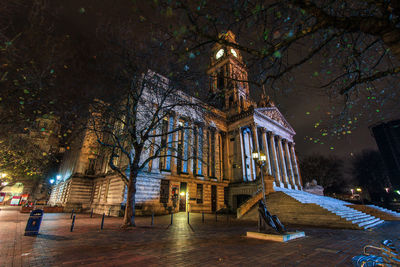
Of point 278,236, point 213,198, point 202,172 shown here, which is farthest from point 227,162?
point 278,236

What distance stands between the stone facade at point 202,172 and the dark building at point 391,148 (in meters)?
31.5

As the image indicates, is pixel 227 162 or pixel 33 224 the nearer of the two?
pixel 33 224

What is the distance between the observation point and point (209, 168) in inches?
1125

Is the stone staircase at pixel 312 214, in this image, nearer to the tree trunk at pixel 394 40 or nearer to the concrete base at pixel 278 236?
the concrete base at pixel 278 236

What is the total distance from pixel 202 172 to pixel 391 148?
54.9m

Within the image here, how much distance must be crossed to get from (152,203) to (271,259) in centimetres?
1803

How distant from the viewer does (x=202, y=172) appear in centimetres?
2781

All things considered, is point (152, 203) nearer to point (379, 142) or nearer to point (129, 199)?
point (129, 199)

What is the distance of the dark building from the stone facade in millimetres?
31479

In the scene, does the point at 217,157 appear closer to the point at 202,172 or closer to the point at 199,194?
the point at 202,172

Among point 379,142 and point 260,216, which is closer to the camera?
point 260,216

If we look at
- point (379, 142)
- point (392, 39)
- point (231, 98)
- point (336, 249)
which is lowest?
point (336, 249)

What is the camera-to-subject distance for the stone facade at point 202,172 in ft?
68.9

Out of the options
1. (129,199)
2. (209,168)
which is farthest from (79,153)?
(129,199)
